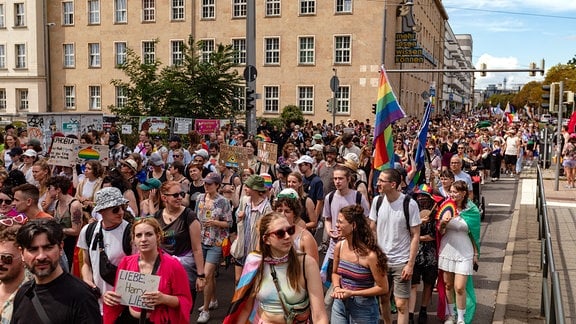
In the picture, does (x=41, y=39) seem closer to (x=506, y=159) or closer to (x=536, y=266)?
(x=506, y=159)

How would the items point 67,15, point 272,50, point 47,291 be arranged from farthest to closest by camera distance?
point 67,15 < point 272,50 < point 47,291

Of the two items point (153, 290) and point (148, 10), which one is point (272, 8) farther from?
point (153, 290)

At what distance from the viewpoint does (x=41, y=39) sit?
47.8m

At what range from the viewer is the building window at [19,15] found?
4788cm

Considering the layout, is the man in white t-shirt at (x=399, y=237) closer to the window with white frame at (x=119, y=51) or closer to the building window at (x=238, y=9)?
the building window at (x=238, y=9)

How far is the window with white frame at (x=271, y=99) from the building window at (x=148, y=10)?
10.4 m

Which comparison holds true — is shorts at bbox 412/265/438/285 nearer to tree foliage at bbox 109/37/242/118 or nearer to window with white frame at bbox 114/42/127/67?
tree foliage at bbox 109/37/242/118

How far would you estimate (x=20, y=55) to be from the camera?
48438mm

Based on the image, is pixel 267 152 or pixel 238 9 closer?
pixel 267 152

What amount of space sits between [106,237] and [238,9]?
39.3 meters

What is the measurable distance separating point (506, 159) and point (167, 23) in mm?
28875

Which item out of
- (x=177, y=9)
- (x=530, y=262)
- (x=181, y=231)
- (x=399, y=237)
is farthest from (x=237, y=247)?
(x=177, y=9)

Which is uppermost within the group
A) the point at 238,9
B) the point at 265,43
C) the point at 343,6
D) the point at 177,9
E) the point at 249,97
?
the point at 177,9

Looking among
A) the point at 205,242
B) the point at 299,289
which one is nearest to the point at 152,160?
the point at 205,242
